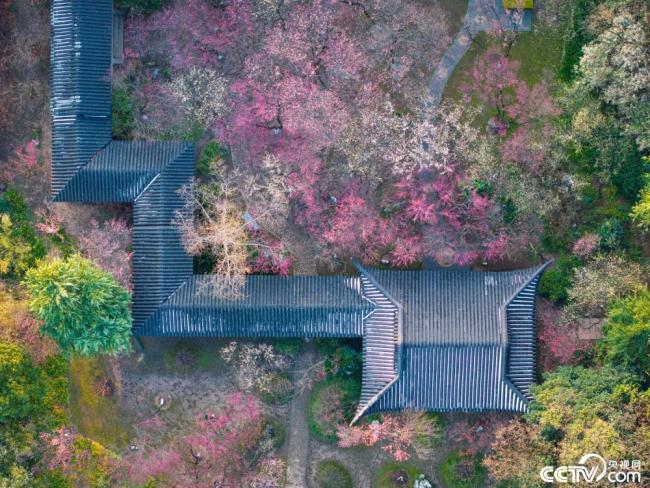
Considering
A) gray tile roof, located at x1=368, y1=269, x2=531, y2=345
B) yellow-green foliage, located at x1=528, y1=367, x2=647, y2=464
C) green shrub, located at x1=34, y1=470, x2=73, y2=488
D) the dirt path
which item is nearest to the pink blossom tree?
the dirt path

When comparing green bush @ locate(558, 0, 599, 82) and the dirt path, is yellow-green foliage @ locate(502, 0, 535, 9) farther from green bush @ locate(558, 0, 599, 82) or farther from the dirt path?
the dirt path

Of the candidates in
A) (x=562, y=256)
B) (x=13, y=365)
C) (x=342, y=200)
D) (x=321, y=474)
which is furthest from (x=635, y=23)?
(x=13, y=365)

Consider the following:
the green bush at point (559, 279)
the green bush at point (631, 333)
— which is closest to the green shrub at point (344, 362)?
the green bush at point (559, 279)

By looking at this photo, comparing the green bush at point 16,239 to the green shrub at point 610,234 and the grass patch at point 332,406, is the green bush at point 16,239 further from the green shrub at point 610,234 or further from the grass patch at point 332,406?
the green shrub at point 610,234

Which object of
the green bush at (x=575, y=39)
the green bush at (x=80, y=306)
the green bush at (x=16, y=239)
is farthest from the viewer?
the green bush at (x=16, y=239)

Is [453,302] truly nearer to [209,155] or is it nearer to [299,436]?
[299,436]

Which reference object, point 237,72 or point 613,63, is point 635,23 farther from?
point 237,72
